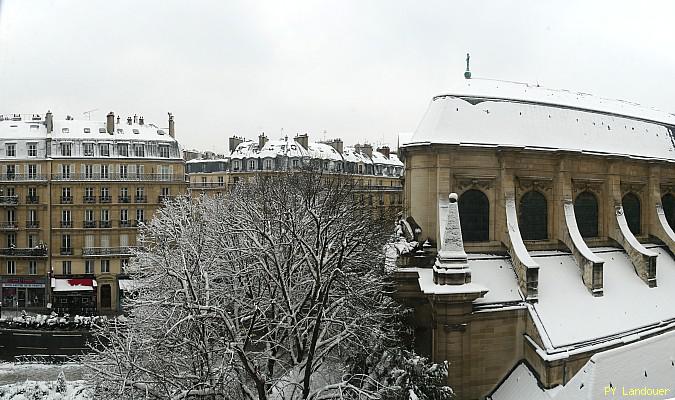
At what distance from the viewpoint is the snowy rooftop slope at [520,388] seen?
599 inches

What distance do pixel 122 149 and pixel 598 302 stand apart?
28.5 m

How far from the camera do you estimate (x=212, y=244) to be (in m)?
19.3

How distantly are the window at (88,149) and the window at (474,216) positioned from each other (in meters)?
24.7

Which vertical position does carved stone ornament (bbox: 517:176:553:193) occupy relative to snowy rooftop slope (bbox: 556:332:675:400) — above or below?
above

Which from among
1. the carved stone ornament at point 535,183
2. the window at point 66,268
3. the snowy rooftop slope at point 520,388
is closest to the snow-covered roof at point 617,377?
the snowy rooftop slope at point 520,388

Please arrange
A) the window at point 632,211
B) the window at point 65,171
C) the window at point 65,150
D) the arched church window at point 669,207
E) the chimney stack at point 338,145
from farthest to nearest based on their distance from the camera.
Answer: the chimney stack at point 338,145 < the window at point 65,150 < the window at point 65,171 < the arched church window at point 669,207 < the window at point 632,211

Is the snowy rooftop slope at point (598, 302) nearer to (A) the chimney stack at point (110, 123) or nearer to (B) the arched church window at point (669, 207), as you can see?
(B) the arched church window at point (669, 207)

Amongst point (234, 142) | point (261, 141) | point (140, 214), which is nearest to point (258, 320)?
point (140, 214)

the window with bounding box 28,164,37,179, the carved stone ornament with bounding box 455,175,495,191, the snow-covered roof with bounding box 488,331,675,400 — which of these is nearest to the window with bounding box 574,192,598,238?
the carved stone ornament with bounding box 455,175,495,191

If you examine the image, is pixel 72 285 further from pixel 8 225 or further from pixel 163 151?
pixel 163 151

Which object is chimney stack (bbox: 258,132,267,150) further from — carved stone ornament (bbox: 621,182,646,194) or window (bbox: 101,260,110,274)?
carved stone ornament (bbox: 621,182,646,194)

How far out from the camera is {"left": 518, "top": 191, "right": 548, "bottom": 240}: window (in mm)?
19500

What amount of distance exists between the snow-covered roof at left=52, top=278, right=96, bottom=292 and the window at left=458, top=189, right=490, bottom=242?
23.7 metres

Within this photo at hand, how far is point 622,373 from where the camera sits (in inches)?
567
